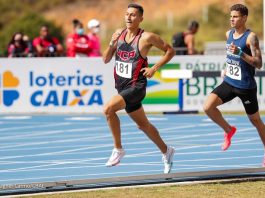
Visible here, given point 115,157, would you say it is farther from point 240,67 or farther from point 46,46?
point 46,46

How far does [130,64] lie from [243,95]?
5.11ft

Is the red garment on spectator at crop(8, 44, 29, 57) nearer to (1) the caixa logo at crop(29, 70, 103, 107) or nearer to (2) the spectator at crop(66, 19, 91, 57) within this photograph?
(2) the spectator at crop(66, 19, 91, 57)

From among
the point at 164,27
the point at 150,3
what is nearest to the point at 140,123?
the point at 164,27

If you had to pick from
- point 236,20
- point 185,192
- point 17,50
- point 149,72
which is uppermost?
point 236,20

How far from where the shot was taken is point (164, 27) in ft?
188

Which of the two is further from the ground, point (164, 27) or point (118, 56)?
point (118, 56)

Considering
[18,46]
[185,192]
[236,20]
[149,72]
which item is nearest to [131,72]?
[149,72]

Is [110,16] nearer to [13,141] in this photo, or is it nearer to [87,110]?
[87,110]

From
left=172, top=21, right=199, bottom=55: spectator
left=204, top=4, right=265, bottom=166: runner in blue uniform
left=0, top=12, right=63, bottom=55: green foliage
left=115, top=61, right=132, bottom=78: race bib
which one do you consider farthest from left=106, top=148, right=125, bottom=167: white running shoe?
left=0, top=12, right=63, bottom=55: green foliage

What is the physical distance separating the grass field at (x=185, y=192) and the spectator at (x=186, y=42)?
13.1m

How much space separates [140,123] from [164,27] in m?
44.7

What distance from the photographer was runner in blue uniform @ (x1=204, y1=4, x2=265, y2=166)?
41.7 ft

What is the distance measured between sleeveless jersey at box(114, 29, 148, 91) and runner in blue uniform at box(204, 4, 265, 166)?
1098 millimetres

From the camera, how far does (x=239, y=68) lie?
42.5 ft
